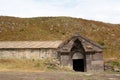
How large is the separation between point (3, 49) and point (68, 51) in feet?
22.9

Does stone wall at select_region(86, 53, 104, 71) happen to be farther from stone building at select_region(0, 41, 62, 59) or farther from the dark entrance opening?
stone building at select_region(0, 41, 62, 59)

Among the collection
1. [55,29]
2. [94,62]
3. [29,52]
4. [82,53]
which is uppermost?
[55,29]

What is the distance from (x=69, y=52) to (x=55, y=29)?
23.7 metres

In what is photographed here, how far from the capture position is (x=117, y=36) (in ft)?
175

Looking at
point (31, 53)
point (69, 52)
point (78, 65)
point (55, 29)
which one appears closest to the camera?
point (69, 52)

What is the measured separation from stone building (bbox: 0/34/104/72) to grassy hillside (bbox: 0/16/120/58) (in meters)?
14.5

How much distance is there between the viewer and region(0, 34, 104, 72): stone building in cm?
3309

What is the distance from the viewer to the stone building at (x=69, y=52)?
3309 centimetres

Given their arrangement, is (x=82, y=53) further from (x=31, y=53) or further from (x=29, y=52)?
(x=29, y=52)

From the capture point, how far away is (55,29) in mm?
56719

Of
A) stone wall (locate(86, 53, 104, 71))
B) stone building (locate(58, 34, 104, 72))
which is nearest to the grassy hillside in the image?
stone building (locate(58, 34, 104, 72))

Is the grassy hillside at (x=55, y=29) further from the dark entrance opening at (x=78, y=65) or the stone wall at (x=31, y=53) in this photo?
the stone wall at (x=31, y=53)

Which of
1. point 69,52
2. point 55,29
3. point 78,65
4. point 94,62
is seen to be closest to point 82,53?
point 69,52

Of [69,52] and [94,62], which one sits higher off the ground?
[69,52]
